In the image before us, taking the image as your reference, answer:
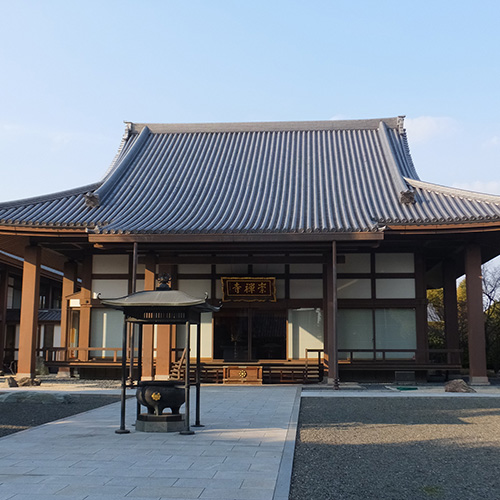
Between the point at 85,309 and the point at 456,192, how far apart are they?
12764 millimetres

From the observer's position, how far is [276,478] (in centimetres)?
652

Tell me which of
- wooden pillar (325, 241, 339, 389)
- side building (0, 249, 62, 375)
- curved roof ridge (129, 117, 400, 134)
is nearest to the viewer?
wooden pillar (325, 241, 339, 389)

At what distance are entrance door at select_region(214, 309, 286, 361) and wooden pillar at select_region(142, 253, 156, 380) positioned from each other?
2385 mm

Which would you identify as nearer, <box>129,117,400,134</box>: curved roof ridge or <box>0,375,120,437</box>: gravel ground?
<box>0,375,120,437</box>: gravel ground

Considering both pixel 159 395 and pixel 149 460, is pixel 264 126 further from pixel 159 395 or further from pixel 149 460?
pixel 149 460

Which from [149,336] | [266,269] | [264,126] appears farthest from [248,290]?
[264,126]

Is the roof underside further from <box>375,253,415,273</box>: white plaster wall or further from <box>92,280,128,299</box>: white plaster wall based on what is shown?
<box>92,280,128,299</box>: white plaster wall

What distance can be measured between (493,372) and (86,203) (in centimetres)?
1839

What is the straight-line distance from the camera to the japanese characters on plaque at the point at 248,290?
778 inches

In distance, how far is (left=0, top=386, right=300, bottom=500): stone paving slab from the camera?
6043 millimetres

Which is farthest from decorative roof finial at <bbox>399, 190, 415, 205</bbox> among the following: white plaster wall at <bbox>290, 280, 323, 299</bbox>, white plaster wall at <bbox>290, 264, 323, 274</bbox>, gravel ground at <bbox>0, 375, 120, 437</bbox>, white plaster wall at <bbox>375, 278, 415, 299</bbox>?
gravel ground at <bbox>0, 375, 120, 437</bbox>

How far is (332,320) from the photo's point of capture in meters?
18.2

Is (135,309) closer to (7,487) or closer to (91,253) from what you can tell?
(7,487)

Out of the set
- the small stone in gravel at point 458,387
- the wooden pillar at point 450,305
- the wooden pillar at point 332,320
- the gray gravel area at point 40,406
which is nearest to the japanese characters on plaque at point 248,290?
the wooden pillar at point 332,320
